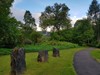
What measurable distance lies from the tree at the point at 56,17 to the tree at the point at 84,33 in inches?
332

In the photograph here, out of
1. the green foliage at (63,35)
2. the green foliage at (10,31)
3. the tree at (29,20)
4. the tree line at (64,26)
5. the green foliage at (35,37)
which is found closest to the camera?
the green foliage at (10,31)

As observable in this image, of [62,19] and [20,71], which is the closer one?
[20,71]

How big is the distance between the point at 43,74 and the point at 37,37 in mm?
52109

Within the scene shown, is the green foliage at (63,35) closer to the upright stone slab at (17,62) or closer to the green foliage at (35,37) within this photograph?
the green foliage at (35,37)

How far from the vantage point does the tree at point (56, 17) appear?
8875 cm

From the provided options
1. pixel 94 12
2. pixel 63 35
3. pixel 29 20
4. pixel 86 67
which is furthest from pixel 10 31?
pixel 29 20

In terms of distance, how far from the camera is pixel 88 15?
9225cm

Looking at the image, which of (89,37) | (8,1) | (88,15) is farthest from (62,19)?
(8,1)

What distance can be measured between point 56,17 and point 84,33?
54.7 ft

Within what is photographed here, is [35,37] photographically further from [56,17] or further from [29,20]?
[29,20]

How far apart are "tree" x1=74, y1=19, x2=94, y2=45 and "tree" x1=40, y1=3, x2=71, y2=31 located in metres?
8.42

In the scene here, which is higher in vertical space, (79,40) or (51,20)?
(51,20)

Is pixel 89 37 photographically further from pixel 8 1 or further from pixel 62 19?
pixel 8 1

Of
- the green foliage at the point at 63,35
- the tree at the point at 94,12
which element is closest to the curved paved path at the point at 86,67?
the green foliage at the point at 63,35
